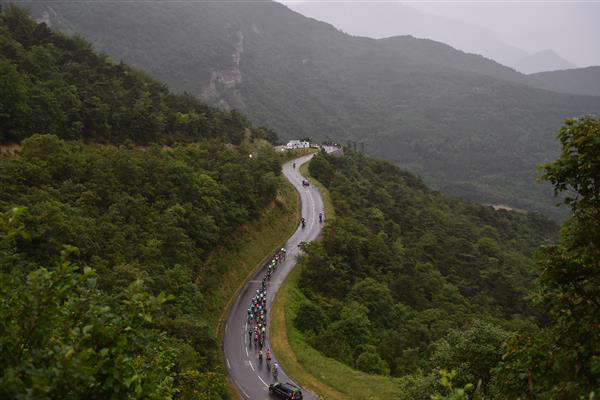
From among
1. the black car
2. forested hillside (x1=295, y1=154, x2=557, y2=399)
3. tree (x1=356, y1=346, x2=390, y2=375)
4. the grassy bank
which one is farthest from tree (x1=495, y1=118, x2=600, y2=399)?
tree (x1=356, y1=346, x2=390, y2=375)

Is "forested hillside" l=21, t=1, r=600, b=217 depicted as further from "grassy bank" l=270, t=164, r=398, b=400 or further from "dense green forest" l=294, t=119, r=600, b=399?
"grassy bank" l=270, t=164, r=398, b=400

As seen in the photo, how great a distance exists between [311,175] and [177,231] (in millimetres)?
36280

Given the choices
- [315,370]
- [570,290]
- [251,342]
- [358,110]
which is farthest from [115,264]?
[358,110]

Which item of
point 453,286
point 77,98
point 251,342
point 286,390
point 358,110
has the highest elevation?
point 358,110

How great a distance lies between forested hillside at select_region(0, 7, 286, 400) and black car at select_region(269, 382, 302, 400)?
9.09 feet

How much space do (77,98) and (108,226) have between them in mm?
18271

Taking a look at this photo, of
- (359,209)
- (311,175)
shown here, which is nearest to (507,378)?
(359,209)

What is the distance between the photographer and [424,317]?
3397 centimetres

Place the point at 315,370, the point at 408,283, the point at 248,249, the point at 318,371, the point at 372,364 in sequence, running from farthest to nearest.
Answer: the point at 408,283
the point at 248,249
the point at 372,364
the point at 315,370
the point at 318,371

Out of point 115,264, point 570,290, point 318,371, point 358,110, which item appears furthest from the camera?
point 358,110

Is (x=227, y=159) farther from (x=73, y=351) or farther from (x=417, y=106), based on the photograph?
(x=417, y=106)

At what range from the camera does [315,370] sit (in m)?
24.9

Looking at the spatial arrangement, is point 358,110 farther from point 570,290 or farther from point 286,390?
point 570,290

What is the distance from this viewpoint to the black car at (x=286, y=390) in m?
21.0
